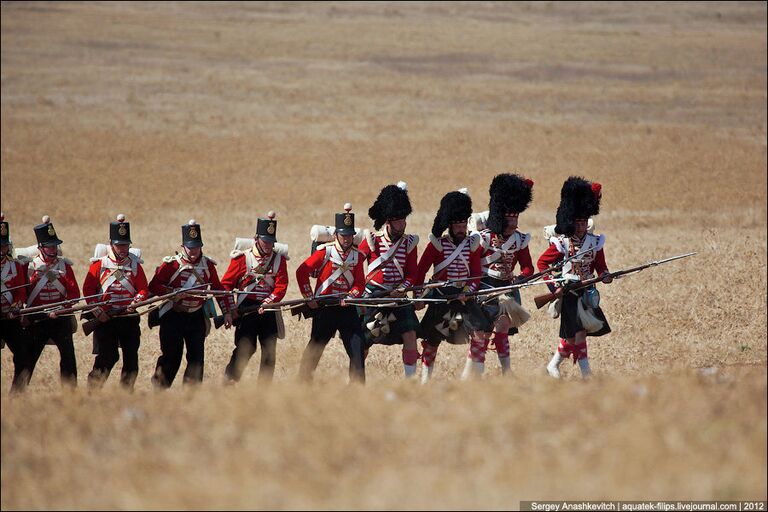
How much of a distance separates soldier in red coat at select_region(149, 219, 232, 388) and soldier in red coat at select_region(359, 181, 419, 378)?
2.02 m

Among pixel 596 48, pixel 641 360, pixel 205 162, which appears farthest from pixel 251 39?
pixel 641 360

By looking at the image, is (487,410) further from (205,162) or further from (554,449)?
(205,162)

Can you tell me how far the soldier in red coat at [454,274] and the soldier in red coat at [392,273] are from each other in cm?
33

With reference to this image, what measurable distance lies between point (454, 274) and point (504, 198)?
143cm

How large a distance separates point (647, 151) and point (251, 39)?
40.2 meters

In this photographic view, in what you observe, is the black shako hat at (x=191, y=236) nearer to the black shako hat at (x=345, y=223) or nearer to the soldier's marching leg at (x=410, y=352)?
the black shako hat at (x=345, y=223)

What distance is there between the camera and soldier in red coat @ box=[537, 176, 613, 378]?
50.5 ft

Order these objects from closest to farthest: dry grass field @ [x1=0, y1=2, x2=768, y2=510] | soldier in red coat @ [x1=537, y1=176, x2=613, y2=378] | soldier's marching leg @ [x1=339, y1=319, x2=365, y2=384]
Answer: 1. dry grass field @ [x1=0, y1=2, x2=768, y2=510]
2. soldier's marching leg @ [x1=339, y1=319, x2=365, y2=384]
3. soldier in red coat @ [x1=537, y1=176, x2=613, y2=378]

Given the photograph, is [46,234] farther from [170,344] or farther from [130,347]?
[170,344]

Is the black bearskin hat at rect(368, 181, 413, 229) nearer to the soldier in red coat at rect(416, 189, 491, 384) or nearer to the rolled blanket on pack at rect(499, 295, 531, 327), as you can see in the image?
the soldier in red coat at rect(416, 189, 491, 384)

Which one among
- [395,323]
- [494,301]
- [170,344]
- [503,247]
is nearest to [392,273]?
[395,323]

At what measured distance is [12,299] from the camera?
13.8 metres

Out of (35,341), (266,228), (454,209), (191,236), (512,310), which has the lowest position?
(35,341)

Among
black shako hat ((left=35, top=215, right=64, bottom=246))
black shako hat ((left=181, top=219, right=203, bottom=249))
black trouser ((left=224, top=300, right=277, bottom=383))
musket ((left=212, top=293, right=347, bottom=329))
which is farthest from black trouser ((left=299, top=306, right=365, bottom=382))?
black shako hat ((left=35, top=215, right=64, bottom=246))
